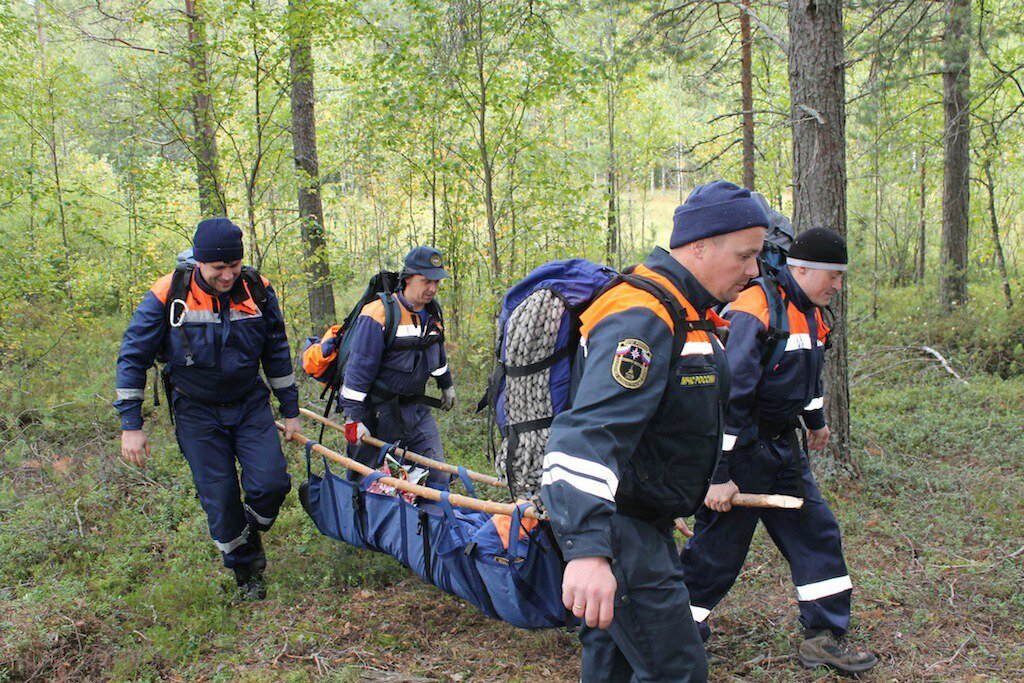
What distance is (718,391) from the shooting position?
225cm

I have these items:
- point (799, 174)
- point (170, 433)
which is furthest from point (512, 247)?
point (170, 433)

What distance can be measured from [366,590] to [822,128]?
198 inches

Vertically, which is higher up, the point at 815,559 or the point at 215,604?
the point at 815,559

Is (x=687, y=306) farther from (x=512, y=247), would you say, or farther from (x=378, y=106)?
(x=378, y=106)

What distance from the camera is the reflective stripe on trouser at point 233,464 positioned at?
4.54m

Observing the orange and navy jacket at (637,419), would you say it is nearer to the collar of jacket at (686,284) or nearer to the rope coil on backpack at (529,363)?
the collar of jacket at (686,284)

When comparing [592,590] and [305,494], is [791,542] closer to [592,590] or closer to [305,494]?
[592,590]

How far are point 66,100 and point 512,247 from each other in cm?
752

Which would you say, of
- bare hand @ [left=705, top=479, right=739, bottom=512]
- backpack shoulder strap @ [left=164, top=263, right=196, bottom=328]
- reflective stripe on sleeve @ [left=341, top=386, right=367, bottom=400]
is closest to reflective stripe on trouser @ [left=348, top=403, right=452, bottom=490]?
reflective stripe on sleeve @ [left=341, top=386, right=367, bottom=400]

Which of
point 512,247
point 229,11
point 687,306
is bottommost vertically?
point 687,306

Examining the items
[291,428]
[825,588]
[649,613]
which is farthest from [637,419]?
[291,428]

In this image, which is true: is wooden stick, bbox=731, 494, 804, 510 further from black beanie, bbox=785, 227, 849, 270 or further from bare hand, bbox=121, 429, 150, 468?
bare hand, bbox=121, 429, 150, 468

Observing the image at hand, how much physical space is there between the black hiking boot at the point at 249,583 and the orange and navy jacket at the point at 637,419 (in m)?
3.37

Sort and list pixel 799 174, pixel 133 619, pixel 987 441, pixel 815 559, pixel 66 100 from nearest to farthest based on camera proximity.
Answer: pixel 815 559, pixel 133 619, pixel 799 174, pixel 987 441, pixel 66 100
